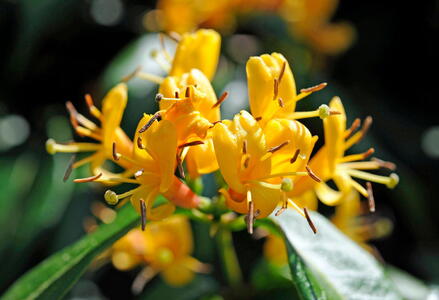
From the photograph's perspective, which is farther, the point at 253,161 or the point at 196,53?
the point at 196,53

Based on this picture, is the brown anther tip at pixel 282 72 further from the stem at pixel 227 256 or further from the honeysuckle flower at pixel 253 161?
the stem at pixel 227 256

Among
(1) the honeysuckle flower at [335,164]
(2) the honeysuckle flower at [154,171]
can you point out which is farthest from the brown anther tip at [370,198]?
(2) the honeysuckle flower at [154,171]

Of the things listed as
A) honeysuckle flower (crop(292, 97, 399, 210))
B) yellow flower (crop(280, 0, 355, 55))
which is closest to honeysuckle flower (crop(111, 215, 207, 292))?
honeysuckle flower (crop(292, 97, 399, 210))

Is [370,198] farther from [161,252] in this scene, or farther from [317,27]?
[317,27]

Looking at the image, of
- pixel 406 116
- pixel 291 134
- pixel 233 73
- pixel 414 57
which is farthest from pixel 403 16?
pixel 291 134

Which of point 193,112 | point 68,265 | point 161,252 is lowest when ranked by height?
point 161,252

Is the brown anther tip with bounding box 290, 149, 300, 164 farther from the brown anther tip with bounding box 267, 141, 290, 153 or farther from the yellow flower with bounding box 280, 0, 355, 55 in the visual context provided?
the yellow flower with bounding box 280, 0, 355, 55

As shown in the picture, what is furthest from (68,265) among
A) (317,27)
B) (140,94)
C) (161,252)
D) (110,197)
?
(317,27)
